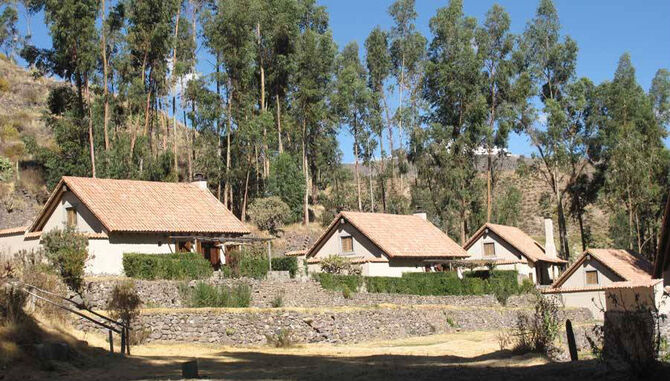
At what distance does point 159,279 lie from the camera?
1246 inches

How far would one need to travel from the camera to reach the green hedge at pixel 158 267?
31812 millimetres

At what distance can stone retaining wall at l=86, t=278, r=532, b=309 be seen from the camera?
29.2 m

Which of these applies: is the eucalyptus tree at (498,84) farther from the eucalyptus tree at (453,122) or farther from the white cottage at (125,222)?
the white cottage at (125,222)

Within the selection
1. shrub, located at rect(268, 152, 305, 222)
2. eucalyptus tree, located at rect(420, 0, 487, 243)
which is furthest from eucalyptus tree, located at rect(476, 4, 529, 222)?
shrub, located at rect(268, 152, 305, 222)

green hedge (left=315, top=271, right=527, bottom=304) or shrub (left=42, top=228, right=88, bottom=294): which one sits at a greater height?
shrub (left=42, top=228, right=88, bottom=294)

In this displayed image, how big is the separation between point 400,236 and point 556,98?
77.1 ft

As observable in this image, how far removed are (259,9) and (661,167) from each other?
34.3 meters

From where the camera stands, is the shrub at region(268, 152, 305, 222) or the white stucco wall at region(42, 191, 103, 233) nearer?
the white stucco wall at region(42, 191, 103, 233)

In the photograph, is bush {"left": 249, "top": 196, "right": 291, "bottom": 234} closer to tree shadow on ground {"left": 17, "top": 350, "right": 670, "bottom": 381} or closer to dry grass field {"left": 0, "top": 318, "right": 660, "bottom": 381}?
dry grass field {"left": 0, "top": 318, "right": 660, "bottom": 381}

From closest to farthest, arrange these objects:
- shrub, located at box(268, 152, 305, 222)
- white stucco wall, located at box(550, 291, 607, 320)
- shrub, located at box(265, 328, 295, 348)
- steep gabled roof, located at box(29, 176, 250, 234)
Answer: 1. shrub, located at box(265, 328, 295, 348)
2. steep gabled roof, located at box(29, 176, 250, 234)
3. white stucco wall, located at box(550, 291, 607, 320)
4. shrub, located at box(268, 152, 305, 222)

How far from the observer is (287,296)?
34.2 meters

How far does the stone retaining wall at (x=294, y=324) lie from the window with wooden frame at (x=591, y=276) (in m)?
17.2

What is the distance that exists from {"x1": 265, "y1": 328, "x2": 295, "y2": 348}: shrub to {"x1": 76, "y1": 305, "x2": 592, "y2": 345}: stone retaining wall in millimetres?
266

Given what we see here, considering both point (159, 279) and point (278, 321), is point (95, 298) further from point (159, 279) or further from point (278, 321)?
point (278, 321)
